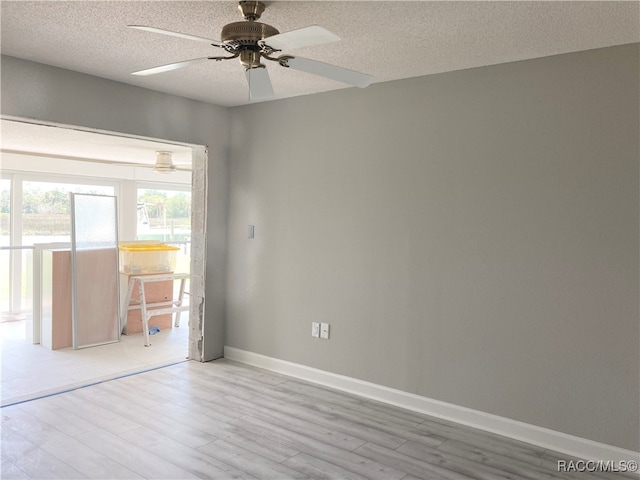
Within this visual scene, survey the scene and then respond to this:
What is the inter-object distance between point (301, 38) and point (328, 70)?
0.35 metres

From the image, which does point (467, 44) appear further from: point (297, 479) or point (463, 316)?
point (297, 479)

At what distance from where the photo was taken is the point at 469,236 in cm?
316

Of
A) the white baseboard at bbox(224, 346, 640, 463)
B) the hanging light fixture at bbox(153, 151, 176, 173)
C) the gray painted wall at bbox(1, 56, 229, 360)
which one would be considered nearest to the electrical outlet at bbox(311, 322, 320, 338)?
the white baseboard at bbox(224, 346, 640, 463)

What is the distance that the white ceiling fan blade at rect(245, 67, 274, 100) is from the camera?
2299mm

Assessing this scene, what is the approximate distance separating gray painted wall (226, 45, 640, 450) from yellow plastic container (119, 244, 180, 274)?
5.67ft

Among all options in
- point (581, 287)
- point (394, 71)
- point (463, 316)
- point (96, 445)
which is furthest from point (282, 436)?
point (394, 71)

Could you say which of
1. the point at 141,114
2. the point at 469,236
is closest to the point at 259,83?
the point at 469,236

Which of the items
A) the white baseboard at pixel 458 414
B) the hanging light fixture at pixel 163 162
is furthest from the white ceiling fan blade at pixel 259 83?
the hanging light fixture at pixel 163 162

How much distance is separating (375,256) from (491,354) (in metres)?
1.00

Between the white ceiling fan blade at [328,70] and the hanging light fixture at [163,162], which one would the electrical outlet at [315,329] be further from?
the hanging light fixture at [163,162]

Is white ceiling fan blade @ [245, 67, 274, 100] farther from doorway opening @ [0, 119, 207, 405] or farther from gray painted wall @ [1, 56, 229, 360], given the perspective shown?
doorway opening @ [0, 119, 207, 405]

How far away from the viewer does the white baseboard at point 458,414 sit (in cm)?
275

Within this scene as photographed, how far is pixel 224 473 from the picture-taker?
8.27 ft

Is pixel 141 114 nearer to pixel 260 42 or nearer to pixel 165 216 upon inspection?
pixel 260 42
